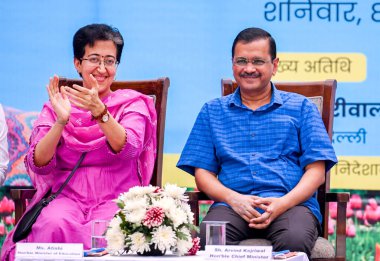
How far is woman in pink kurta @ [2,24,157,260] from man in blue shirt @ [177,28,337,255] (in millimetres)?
269

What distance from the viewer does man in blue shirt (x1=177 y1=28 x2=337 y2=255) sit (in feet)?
12.3

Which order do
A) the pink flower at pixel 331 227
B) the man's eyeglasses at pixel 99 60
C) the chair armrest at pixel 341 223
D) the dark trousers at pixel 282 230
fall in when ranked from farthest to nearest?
the pink flower at pixel 331 227
the man's eyeglasses at pixel 99 60
the chair armrest at pixel 341 223
the dark trousers at pixel 282 230

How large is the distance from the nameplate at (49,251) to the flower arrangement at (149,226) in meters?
0.12

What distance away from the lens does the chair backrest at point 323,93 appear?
4.00 m

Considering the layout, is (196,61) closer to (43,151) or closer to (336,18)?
(336,18)

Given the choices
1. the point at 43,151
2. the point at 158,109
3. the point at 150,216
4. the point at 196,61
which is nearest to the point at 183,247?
the point at 150,216

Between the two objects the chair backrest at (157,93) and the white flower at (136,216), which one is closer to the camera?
the white flower at (136,216)

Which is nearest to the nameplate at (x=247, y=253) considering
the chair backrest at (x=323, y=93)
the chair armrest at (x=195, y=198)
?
the chair armrest at (x=195, y=198)

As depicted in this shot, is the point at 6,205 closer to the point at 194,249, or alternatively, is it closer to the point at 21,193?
the point at 21,193

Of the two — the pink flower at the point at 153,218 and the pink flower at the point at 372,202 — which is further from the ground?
the pink flower at the point at 372,202

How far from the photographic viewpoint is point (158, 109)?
13.9ft

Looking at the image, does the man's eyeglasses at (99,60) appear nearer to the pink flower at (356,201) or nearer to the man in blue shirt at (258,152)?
the man in blue shirt at (258,152)

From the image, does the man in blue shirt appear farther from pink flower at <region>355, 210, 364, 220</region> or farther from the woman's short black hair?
pink flower at <region>355, 210, 364, 220</region>

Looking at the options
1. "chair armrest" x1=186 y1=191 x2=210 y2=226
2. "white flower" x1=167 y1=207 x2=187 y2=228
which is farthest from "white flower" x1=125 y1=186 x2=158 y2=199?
"chair armrest" x1=186 y1=191 x2=210 y2=226
